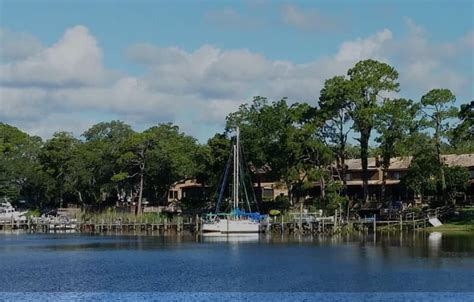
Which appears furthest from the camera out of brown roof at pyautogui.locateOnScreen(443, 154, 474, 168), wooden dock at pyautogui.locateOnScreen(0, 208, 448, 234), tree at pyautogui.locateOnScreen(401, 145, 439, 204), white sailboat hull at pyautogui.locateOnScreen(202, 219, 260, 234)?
brown roof at pyautogui.locateOnScreen(443, 154, 474, 168)

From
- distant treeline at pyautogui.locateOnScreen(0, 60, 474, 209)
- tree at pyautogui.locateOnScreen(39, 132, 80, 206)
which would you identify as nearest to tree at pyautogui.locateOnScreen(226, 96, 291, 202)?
distant treeline at pyautogui.locateOnScreen(0, 60, 474, 209)

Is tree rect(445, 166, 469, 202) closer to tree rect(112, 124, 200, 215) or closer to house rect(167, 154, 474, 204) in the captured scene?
house rect(167, 154, 474, 204)

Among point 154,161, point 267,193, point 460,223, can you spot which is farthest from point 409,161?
point 154,161

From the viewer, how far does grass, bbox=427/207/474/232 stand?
77.3 metres

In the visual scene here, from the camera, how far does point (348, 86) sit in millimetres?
84938

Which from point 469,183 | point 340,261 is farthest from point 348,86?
point 340,261

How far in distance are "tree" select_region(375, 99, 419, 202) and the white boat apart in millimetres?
52528

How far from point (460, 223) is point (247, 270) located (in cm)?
3838

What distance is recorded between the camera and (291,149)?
284 feet

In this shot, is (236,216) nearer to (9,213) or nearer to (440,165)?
(440,165)

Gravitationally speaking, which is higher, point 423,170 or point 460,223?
point 423,170

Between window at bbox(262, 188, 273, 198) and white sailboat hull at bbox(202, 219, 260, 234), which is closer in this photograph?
white sailboat hull at bbox(202, 219, 260, 234)

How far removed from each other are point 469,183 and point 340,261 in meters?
43.1

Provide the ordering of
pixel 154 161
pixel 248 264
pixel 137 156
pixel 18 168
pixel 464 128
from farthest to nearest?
pixel 18 168, pixel 137 156, pixel 154 161, pixel 464 128, pixel 248 264
